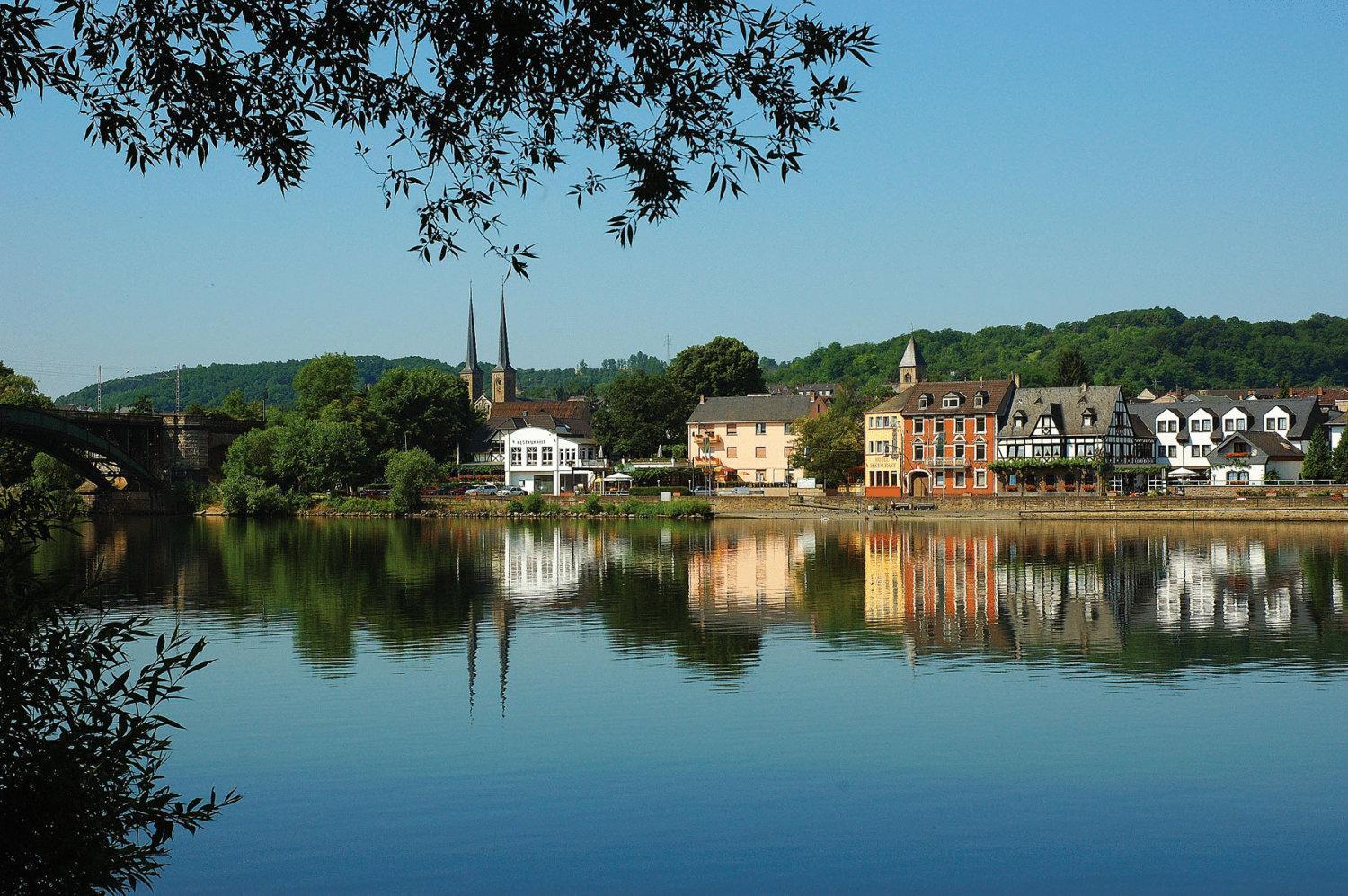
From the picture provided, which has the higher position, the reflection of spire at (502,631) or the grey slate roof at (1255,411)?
the grey slate roof at (1255,411)

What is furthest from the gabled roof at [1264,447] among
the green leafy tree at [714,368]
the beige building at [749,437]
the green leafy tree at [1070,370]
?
the green leafy tree at [714,368]

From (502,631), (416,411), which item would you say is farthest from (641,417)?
(502,631)

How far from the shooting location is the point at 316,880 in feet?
41.7

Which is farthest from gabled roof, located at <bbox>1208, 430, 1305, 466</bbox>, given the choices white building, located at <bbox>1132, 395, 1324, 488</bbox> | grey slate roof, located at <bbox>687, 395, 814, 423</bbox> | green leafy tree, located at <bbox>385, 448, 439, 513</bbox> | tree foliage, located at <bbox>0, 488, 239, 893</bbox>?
tree foliage, located at <bbox>0, 488, 239, 893</bbox>

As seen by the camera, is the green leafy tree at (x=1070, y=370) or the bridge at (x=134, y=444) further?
the green leafy tree at (x=1070, y=370)

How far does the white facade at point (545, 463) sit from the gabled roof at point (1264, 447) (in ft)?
150

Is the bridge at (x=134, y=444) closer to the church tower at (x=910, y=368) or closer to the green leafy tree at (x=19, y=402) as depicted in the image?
the green leafy tree at (x=19, y=402)

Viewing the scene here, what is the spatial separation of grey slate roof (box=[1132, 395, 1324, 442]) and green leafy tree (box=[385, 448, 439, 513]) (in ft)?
169

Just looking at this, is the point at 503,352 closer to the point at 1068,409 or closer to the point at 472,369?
the point at 472,369

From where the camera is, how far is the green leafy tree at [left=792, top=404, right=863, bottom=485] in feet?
307

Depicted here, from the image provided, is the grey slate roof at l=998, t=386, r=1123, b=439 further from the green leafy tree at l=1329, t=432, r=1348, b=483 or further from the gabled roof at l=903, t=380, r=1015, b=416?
the green leafy tree at l=1329, t=432, r=1348, b=483

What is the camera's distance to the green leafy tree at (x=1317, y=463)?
253ft

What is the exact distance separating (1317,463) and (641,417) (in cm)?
5175

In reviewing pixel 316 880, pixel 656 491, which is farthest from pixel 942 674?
pixel 656 491
